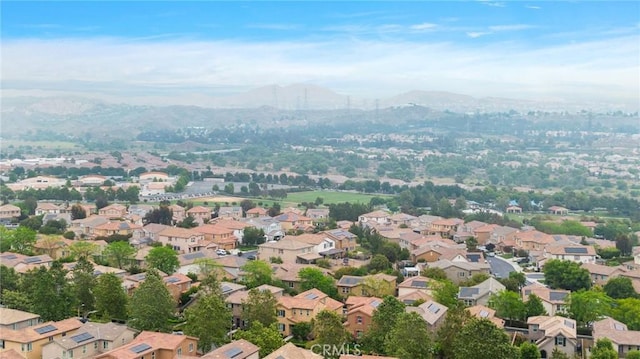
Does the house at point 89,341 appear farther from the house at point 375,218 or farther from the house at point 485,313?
the house at point 375,218

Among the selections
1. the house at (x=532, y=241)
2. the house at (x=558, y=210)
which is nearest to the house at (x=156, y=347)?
the house at (x=532, y=241)

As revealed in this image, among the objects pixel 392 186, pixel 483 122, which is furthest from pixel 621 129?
pixel 392 186

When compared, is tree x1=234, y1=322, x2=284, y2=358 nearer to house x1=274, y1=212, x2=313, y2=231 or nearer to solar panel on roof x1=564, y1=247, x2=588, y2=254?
solar panel on roof x1=564, y1=247, x2=588, y2=254

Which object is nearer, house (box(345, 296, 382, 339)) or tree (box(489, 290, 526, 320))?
house (box(345, 296, 382, 339))

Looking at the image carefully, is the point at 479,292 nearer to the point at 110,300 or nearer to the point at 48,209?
the point at 110,300

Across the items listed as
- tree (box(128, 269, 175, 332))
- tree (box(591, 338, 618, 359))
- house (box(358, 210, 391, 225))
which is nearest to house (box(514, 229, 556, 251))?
house (box(358, 210, 391, 225))

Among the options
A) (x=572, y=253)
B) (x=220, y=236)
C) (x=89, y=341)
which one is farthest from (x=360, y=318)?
(x=220, y=236)

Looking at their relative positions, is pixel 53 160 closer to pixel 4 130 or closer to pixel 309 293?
pixel 309 293
